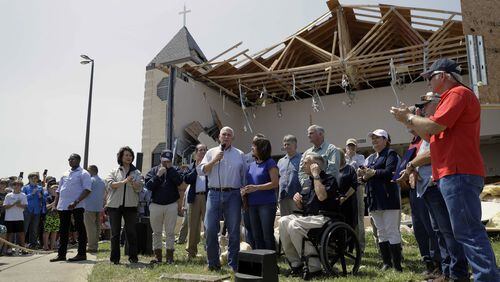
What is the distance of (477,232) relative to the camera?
2.48 m

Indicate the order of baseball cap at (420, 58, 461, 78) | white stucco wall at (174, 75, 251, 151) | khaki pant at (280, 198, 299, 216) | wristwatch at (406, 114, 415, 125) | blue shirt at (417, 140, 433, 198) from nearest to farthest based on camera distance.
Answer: wristwatch at (406, 114, 415, 125)
baseball cap at (420, 58, 461, 78)
blue shirt at (417, 140, 433, 198)
khaki pant at (280, 198, 299, 216)
white stucco wall at (174, 75, 251, 151)

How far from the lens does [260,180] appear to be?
4496 millimetres

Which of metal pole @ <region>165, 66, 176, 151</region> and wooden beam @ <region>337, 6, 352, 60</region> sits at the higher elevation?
wooden beam @ <region>337, 6, 352, 60</region>

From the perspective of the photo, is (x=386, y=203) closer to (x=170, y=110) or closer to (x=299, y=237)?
(x=299, y=237)

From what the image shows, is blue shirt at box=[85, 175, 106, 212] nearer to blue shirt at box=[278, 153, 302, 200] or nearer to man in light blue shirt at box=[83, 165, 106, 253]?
man in light blue shirt at box=[83, 165, 106, 253]

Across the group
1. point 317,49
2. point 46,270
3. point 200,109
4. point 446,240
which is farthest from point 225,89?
point 446,240

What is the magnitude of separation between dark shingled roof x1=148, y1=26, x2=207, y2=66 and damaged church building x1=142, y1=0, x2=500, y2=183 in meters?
0.07

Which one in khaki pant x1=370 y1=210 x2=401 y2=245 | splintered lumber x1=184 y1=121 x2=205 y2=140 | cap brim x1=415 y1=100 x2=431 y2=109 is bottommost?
khaki pant x1=370 y1=210 x2=401 y2=245

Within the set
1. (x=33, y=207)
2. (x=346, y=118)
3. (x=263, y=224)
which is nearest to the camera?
(x=263, y=224)

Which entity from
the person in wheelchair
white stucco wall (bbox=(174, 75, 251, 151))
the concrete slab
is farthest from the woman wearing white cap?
white stucco wall (bbox=(174, 75, 251, 151))

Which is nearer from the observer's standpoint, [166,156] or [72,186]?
[166,156]

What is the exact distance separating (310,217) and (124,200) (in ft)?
8.60

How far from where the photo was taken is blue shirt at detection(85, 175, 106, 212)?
742cm

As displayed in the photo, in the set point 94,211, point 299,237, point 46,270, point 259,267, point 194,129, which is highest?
point 194,129
